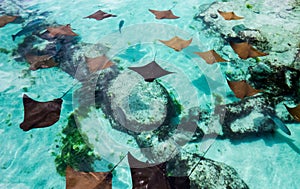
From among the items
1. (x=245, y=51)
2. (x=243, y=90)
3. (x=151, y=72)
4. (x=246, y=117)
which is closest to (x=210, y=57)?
(x=245, y=51)

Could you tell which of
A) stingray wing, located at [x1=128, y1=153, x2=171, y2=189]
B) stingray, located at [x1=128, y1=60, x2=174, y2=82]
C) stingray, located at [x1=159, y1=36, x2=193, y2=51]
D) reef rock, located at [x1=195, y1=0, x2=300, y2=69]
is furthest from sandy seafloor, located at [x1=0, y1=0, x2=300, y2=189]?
reef rock, located at [x1=195, y1=0, x2=300, y2=69]

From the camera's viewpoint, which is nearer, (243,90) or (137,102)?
(243,90)

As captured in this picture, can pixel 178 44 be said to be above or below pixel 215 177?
above

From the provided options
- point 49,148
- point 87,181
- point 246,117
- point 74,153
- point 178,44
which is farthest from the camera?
point 178,44

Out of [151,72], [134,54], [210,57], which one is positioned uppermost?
[151,72]

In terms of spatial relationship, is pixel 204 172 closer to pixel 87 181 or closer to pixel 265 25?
pixel 87 181

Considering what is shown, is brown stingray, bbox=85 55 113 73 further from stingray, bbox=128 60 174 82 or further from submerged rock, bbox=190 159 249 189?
submerged rock, bbox=190 159 249 189
